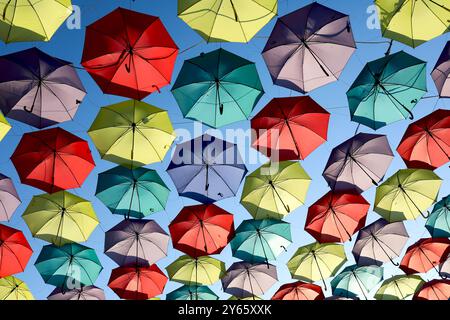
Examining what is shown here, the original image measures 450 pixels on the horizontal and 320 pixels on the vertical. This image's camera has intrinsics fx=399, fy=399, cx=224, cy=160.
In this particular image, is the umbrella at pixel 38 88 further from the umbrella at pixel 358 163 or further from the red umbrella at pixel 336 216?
the red umbrella at pixel 336 216

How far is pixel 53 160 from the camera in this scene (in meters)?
10.4

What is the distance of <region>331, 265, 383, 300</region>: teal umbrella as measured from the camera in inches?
543

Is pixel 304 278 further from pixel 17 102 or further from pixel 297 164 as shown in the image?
pixel 17 102

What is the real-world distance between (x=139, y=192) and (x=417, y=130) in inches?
300

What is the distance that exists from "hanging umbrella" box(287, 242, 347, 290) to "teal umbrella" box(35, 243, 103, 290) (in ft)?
21.1

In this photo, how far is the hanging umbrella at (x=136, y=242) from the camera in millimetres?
Result: 12047

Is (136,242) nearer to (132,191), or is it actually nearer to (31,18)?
(132,191)

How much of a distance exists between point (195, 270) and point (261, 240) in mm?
2523

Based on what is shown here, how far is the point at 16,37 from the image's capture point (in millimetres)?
8211

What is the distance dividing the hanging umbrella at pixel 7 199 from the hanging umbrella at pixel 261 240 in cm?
647

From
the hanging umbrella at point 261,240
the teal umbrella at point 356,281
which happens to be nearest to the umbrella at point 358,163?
the hanging umbrella at point 261,240

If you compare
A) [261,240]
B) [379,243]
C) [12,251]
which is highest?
[12,251]

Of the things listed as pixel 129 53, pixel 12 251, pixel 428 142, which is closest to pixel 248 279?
pixel 428 142

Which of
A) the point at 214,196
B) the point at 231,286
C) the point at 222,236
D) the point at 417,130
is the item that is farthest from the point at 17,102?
the point at 417,130
